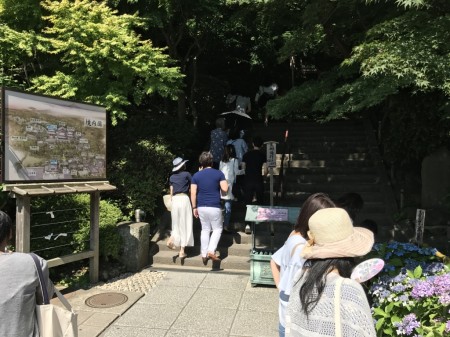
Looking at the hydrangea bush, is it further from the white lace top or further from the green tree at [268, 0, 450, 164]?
the green tree at [268, 0, 450, 164]

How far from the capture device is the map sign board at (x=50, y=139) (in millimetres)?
4445

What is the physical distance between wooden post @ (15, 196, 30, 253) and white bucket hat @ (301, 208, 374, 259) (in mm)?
4133

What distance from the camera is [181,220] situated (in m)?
6.35

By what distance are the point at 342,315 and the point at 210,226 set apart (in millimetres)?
4784

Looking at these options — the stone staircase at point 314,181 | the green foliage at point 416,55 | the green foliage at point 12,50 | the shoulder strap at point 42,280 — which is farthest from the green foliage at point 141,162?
the shoulder strap at point 42,280

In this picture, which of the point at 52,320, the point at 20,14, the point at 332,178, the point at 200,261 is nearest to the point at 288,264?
the point at 52,320

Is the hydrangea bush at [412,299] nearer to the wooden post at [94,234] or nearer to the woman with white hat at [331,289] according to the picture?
the woman with white hat at [331,289]

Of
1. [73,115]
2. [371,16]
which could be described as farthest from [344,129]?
[73,115]

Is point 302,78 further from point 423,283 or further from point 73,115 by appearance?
point 423,283

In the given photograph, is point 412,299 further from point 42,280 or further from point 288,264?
point 42,280

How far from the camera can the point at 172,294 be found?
526 cm

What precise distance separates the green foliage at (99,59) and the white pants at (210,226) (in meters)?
2.13

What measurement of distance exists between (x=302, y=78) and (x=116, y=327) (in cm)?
1498

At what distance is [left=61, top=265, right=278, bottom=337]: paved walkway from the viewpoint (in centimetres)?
423
